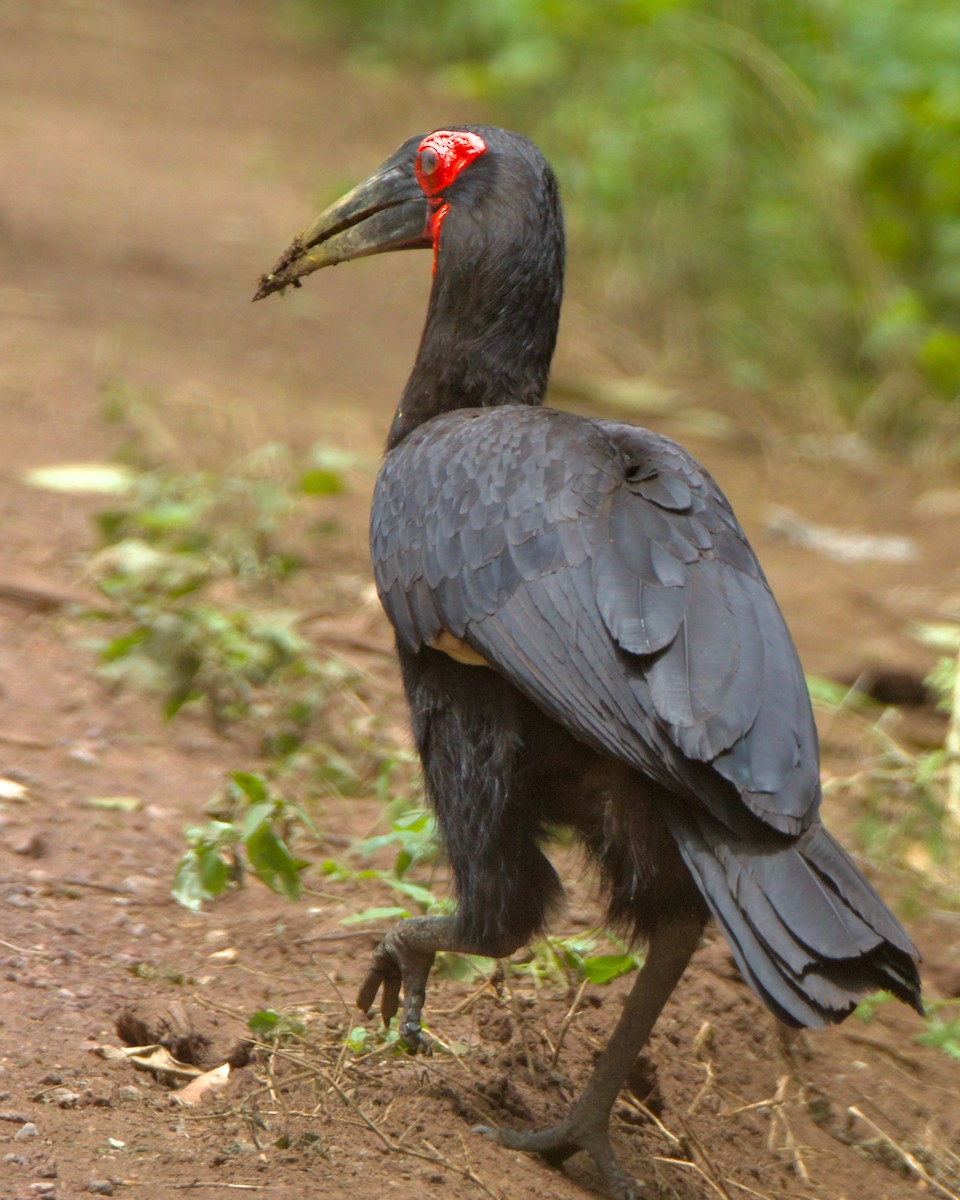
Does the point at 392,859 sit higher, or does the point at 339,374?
the point at 339,374

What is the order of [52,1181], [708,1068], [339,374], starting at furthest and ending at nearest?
1. [339,374]
2. [708,1068]
3. [52,1181]

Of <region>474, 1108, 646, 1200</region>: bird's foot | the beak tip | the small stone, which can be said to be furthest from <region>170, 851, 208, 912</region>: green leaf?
the beak tip

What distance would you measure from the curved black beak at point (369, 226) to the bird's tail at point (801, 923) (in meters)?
1.58

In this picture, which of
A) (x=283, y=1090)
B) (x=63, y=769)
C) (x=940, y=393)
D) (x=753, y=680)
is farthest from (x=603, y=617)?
(x=940, y=393)

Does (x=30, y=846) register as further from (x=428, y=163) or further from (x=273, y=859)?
(x=428, y=163)

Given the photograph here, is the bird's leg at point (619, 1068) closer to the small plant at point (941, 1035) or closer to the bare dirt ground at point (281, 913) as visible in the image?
the bare dirt ground at point (281, 913)

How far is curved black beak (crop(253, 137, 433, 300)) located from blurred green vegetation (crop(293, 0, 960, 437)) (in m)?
4.86

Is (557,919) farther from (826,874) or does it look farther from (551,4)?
(551,4)

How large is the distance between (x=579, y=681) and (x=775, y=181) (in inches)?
268

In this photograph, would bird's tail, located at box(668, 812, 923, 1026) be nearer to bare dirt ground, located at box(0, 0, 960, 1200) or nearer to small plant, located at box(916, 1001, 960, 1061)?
bare dirt ground, located at box(0, 0, 960, 1200)

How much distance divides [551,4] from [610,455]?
6475mm

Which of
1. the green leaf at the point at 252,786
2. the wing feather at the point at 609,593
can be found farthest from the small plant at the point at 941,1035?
the green leaf at the point at 252,786

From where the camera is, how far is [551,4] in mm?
8664

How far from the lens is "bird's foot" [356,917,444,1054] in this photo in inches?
116
